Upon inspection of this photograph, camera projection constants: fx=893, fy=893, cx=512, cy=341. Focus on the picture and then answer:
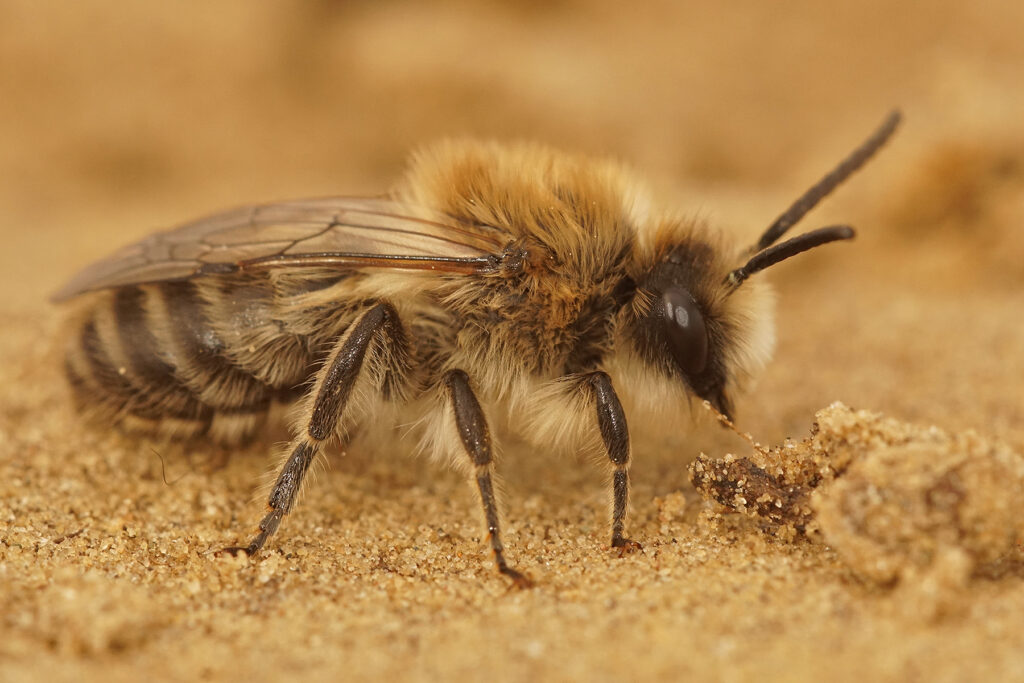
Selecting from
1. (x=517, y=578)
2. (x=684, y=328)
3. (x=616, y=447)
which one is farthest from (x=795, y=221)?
(x=517, y=578)

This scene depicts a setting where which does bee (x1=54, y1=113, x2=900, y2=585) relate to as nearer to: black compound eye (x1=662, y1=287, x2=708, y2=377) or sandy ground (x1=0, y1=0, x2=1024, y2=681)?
black compound eye (x1=662, y1=287, x2=708, y2=377)

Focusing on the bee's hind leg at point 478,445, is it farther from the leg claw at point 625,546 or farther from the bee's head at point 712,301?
the bee's head at point 712,301

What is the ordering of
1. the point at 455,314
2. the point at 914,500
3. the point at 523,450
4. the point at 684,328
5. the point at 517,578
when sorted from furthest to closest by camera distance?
the point at 523,450 < the point at 455,314 < the point at 684,328 < the point at 517,578 < the point at 914,500

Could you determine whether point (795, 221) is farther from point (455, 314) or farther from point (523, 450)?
point (523, 450)

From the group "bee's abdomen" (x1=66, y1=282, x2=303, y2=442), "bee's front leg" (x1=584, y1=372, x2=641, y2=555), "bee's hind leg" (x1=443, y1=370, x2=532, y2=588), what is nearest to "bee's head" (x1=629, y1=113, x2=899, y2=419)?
"bee's front leg" (x1=584, y1=372, x2=641, y2=555)

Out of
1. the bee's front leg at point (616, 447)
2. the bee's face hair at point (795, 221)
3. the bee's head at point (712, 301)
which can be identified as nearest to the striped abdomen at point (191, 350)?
the bee's front leg at point (616, 447)

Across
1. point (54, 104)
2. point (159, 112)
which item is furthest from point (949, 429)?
point (54, 104)
